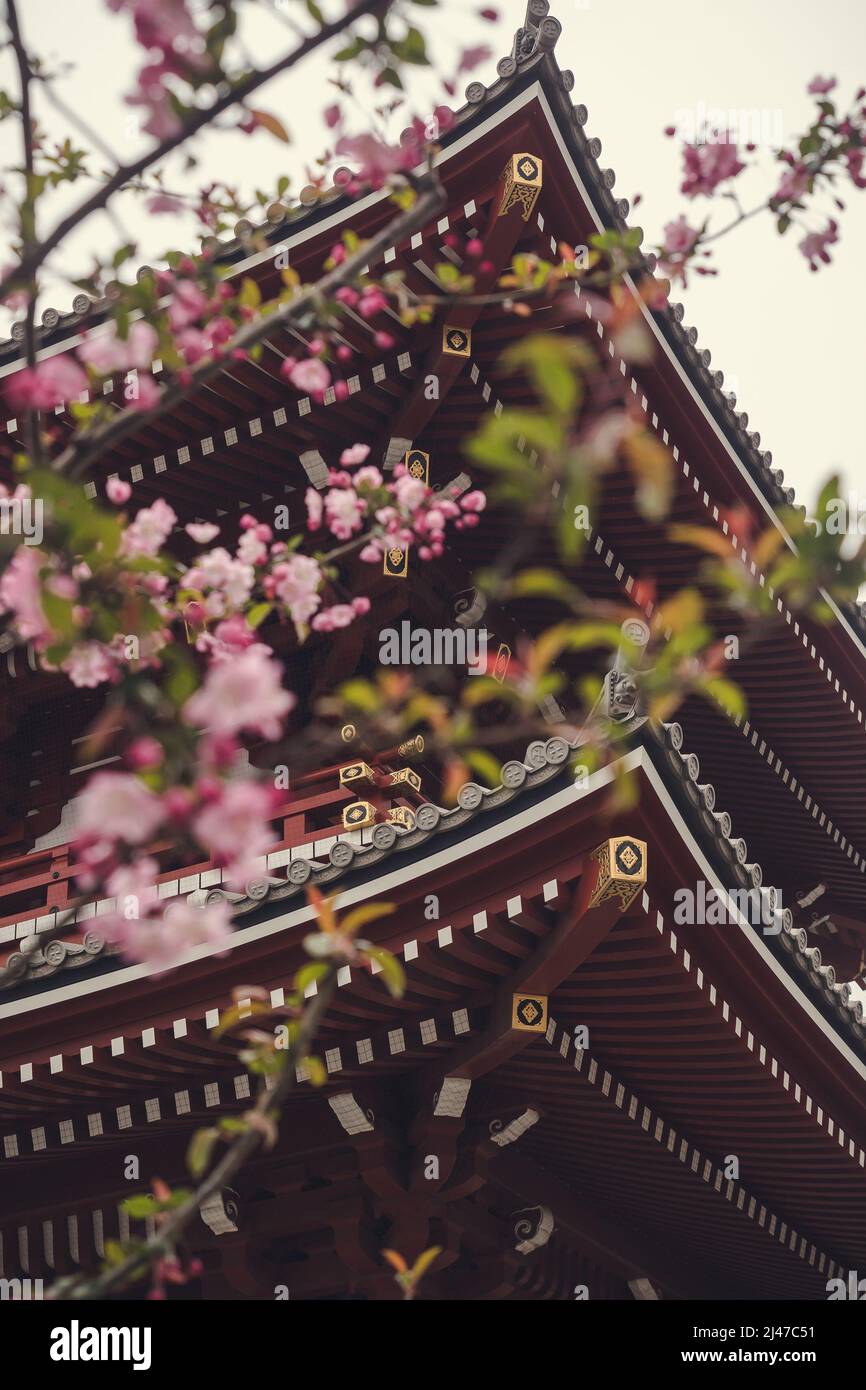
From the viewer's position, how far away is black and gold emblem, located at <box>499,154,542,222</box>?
8.27 meters

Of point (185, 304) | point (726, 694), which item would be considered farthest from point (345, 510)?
point (726, 694)

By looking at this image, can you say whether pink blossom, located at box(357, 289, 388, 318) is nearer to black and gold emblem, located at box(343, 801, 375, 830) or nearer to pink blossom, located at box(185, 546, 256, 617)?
pink blossom, located at box(185, 546, 256, 617)

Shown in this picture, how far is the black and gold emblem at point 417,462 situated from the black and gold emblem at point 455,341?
28.5 inches

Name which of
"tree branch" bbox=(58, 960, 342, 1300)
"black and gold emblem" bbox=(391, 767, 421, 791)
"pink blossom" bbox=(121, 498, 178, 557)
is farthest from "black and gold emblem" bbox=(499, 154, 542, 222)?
"tree branch" bbox=(58, 960, 342, 1300)

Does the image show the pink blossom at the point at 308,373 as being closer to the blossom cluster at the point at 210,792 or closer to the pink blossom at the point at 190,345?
the pink blossom at the point at 190,345

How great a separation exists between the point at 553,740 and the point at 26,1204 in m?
4.26

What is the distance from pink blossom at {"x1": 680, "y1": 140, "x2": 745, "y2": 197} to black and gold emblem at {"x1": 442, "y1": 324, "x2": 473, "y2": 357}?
12.6ft

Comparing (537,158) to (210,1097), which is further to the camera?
(537,158)

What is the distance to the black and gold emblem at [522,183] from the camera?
827 cm

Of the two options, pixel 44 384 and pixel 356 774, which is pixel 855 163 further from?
pixel 356 774

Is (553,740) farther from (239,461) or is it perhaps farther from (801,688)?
(801,688)

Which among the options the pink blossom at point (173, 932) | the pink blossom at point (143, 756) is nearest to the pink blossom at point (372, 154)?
the pink blossom at point (143, 756)
